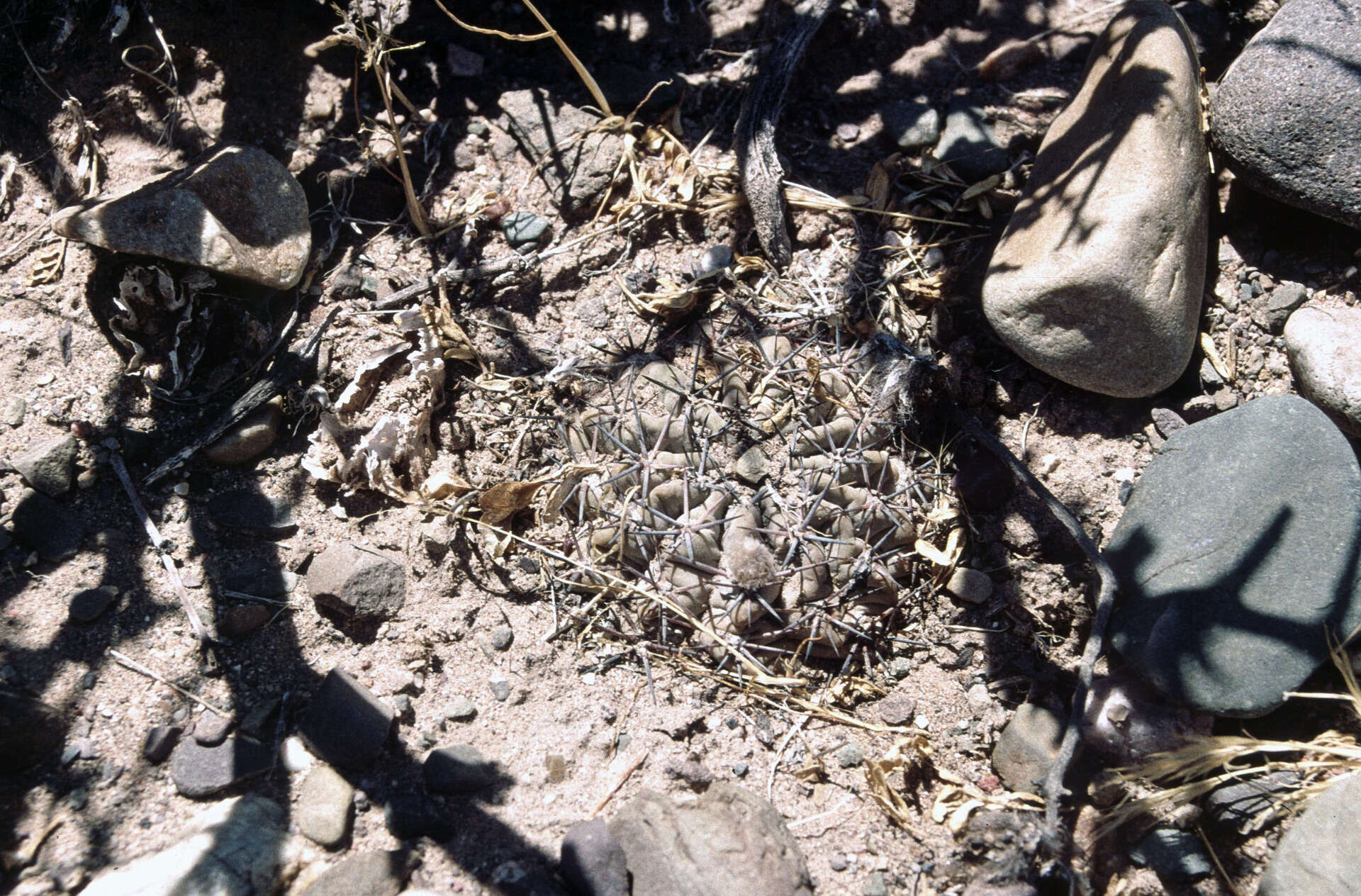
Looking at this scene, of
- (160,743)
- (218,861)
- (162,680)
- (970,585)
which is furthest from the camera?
(970,585)

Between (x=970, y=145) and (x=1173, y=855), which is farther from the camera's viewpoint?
(x=970, y=145)

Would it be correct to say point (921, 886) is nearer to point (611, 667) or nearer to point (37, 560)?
point (611, 667)

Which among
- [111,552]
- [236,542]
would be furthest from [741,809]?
[111,552]

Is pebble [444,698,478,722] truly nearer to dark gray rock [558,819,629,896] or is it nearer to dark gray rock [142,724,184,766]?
dark gray rock [558,819,629,896]

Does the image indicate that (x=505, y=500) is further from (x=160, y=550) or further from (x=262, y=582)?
(x=160, y=550)

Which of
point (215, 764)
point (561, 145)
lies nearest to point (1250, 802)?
point (215, 764)
